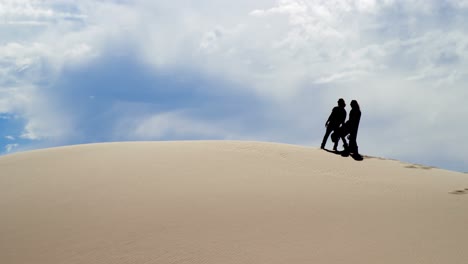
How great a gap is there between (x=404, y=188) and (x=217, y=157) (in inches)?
163

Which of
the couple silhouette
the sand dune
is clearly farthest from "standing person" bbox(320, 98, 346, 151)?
the sand dune

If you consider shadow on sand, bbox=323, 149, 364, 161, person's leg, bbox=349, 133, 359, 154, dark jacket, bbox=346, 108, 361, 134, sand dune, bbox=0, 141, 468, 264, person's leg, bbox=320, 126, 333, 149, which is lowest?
sand dune, bbox=0, 141, 468, 264

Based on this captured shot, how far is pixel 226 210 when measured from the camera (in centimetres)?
661

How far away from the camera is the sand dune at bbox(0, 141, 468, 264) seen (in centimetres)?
529

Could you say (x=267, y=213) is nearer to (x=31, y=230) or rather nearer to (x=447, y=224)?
(x=447, y=224)

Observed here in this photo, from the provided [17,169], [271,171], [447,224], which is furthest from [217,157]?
[447,224]

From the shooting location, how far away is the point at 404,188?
28.0 ft

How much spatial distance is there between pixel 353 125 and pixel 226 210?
21.1 ft

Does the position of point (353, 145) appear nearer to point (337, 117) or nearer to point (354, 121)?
point (354, 121)

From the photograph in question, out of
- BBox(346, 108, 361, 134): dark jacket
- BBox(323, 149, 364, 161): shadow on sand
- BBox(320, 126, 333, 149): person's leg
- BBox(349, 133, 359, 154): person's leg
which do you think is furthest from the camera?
BBox(320, 126, 333, 149): person's leg

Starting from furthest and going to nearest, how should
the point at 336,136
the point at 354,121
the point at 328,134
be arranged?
the point at 328,134
the point at 336,136
the point at 354,121

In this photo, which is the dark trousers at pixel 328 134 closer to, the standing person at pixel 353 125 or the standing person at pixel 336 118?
the standing person at pixel 336 118

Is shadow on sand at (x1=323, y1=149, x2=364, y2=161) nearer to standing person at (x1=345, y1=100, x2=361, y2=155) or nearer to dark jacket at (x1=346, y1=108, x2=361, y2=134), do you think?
standing person at (x1=345, y1=100, x2=361, y2=155)

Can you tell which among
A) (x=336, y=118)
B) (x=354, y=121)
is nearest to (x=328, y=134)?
(x=336, y=118)
